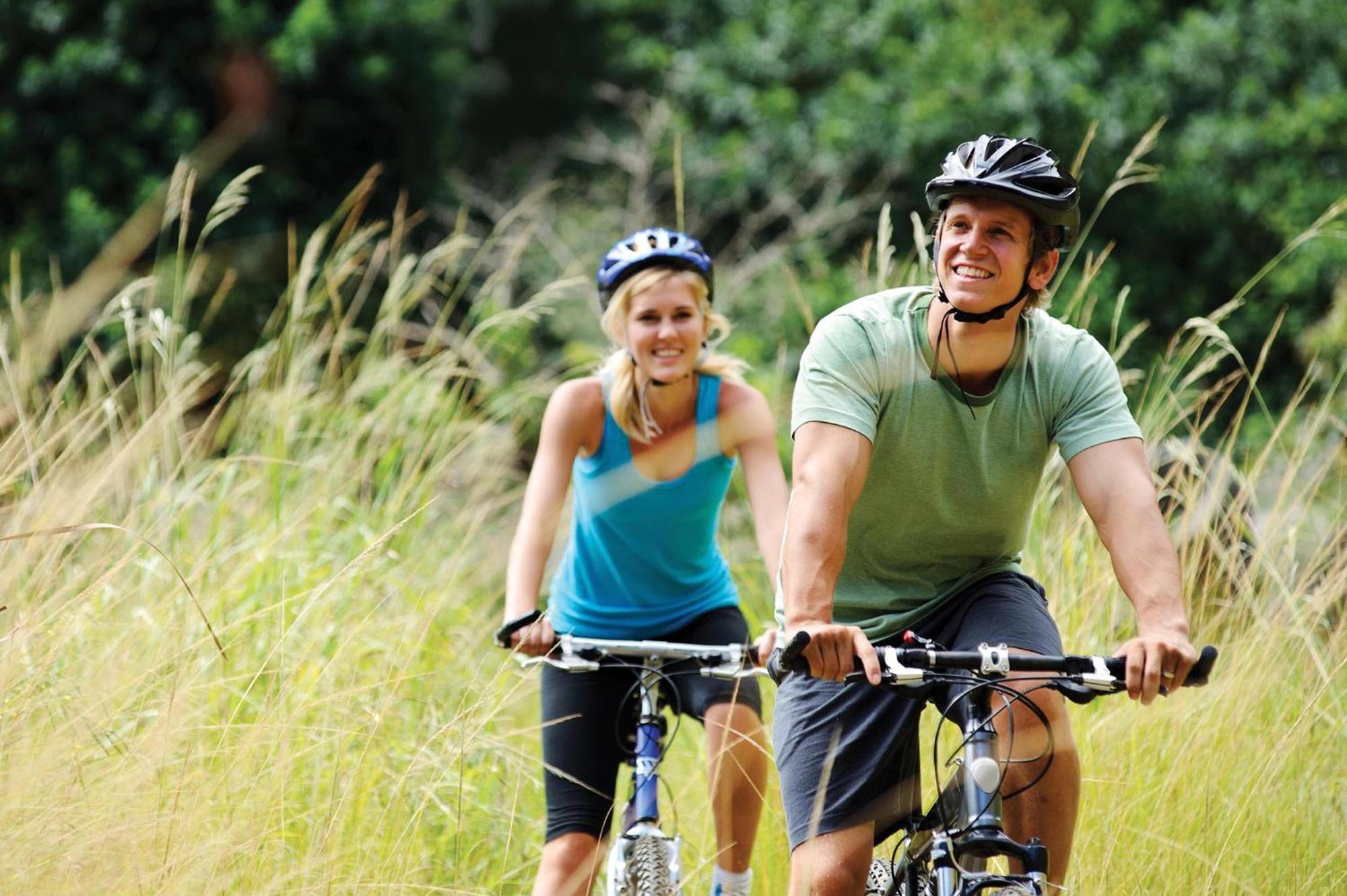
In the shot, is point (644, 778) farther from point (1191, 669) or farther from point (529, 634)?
point (1191, 669)

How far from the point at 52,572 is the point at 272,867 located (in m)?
0.88

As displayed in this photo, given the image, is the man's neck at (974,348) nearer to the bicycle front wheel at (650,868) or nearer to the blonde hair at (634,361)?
the blonde hair at (634,361)

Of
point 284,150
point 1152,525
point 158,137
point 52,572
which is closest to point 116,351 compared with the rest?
point 52,572

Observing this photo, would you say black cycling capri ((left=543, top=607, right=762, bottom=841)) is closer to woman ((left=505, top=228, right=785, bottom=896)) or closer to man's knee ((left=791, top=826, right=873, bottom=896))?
woman ((left=505, top=228, right=785, bottom=896))

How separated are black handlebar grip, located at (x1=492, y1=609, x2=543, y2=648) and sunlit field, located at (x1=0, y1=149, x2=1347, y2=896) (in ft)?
0.14

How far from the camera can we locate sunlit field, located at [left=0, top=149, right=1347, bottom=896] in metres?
3.01

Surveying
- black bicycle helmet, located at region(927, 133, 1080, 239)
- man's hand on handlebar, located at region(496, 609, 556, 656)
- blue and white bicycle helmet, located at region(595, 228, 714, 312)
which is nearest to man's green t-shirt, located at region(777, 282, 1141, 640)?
black bicycle helmet, located at region(927, 133, 1080, 239)

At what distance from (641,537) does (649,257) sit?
0.75 m

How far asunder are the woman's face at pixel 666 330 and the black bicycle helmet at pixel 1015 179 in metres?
1.08

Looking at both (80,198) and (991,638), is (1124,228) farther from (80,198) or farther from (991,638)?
(991,638)

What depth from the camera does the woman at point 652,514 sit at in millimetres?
3682

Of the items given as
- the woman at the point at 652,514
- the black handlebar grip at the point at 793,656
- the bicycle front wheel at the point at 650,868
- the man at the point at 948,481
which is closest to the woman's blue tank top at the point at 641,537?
the woman at the point at 652,514

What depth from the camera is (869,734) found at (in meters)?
2.94

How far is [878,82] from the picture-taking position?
13406mm
